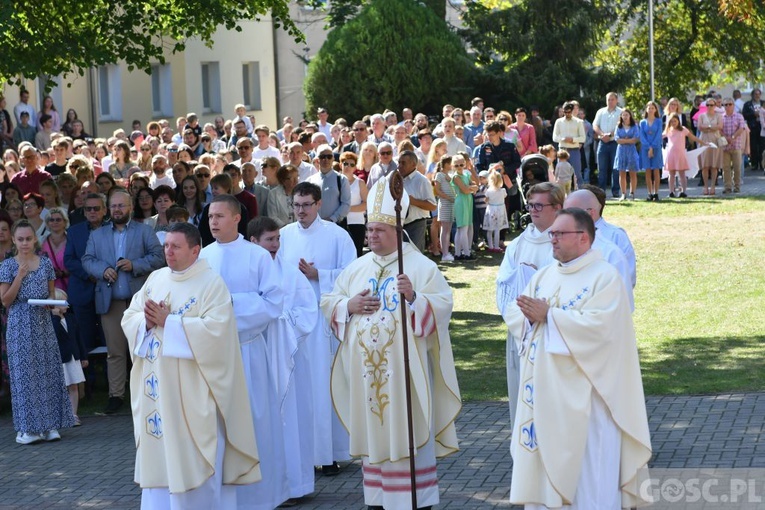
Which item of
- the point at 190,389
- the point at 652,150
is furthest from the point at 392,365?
the point at 652,150

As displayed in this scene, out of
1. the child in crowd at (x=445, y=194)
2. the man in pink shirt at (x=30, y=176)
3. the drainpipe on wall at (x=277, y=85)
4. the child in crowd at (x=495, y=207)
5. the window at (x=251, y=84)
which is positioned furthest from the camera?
the drainpipe on wall at (x=277, y=85)

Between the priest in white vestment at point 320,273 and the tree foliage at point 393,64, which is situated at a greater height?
the tree foliage at point 393,64

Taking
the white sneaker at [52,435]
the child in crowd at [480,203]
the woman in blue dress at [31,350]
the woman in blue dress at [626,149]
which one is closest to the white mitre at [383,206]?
the woman in blue dress at [31,350]

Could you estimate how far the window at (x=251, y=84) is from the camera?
43.8 metres

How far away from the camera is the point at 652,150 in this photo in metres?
26.1

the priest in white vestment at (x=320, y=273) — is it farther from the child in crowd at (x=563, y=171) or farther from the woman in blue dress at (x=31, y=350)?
the child in crowd at (x=563, y=171)

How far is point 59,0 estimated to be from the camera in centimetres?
1575

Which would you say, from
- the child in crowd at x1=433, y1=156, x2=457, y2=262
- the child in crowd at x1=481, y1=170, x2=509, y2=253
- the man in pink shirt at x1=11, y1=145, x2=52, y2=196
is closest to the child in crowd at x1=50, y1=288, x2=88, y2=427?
the man in pink shirt at x1=11, y1=145, x2=52, y2=196

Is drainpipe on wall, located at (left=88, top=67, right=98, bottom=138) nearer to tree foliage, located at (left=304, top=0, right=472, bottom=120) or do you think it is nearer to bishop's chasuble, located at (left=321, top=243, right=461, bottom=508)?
tree foliage, located at (left=304, top=0, right=472, bottom=120)

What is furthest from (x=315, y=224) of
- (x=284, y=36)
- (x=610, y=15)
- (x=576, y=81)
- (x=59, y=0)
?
(x=284, y=36)

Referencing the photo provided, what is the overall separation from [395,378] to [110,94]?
32.2 metres

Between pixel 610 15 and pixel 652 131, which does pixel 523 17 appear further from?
pixel 652 131

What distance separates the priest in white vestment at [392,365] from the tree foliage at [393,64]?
2533cm

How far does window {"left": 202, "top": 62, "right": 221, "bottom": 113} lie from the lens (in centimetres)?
4181
